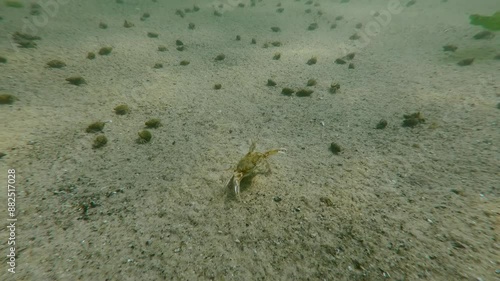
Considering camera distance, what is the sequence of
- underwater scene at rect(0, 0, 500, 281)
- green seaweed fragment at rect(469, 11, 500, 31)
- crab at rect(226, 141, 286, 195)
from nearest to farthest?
underwater scene at rect(0, 0, 500, 281)
crab at rect(226, 141, 286, 195)
green seaweed fragment at rect(469, 11, 500, 31)

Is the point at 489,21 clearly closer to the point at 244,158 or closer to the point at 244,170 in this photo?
the point at 244,158

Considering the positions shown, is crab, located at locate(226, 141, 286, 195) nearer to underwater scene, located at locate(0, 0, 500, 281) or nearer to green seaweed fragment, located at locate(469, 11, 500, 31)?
underwater scene, located at locate(0, 0, 500, 281)

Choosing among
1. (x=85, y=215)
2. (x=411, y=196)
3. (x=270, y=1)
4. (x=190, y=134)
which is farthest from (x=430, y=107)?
(x=270, y=1)

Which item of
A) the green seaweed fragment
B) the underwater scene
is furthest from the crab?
the green seaweed fragment

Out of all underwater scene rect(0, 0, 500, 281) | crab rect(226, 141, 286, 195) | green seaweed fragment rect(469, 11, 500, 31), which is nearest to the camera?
underwater scene rect(0, 0, 500, 281)

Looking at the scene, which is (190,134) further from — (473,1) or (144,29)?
(473,1)

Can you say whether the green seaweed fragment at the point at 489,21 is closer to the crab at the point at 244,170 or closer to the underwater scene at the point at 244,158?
the underwater scene at the point at 244,158

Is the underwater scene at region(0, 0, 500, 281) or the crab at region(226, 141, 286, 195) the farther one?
the crab at region(226, 141, 286, 195)
